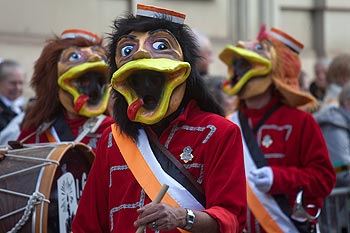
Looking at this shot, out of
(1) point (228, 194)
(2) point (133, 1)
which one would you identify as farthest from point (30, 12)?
(1) point (228, 194)

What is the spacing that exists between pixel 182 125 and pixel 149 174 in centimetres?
28

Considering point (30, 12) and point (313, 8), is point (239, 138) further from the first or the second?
point (313, 8)

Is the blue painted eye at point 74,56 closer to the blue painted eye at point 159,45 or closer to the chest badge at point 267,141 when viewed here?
the chest badge at point 267,141

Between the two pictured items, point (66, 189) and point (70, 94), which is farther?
point (70, 94)

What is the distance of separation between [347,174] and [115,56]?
3.45 meters

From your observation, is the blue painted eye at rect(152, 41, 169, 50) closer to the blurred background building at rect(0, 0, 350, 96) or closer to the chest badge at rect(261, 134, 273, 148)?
the chest badge at rect(261, 134, 273, 148)

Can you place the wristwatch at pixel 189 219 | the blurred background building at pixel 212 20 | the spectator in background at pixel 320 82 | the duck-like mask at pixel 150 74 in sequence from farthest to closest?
1. the spectator in background at pixel 320 82
2. the blurred background building at pixel 212 20
3. the duck-like mask at pixel 150 74
4. the wristwatch at pixel 189 219

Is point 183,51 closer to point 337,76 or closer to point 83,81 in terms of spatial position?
point 83,81

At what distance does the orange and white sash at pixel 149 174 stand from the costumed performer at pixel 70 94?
1.63 m

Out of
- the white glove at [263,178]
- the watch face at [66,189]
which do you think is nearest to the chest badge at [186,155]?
the watch face at [66,189]

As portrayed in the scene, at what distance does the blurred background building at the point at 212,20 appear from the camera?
31.7 ft

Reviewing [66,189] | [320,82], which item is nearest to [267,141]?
[66,189]

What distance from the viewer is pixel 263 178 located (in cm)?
591

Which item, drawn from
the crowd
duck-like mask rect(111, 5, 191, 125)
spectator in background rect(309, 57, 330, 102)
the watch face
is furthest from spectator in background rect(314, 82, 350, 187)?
duck-like mask rect(111, 5, 191, 125)
